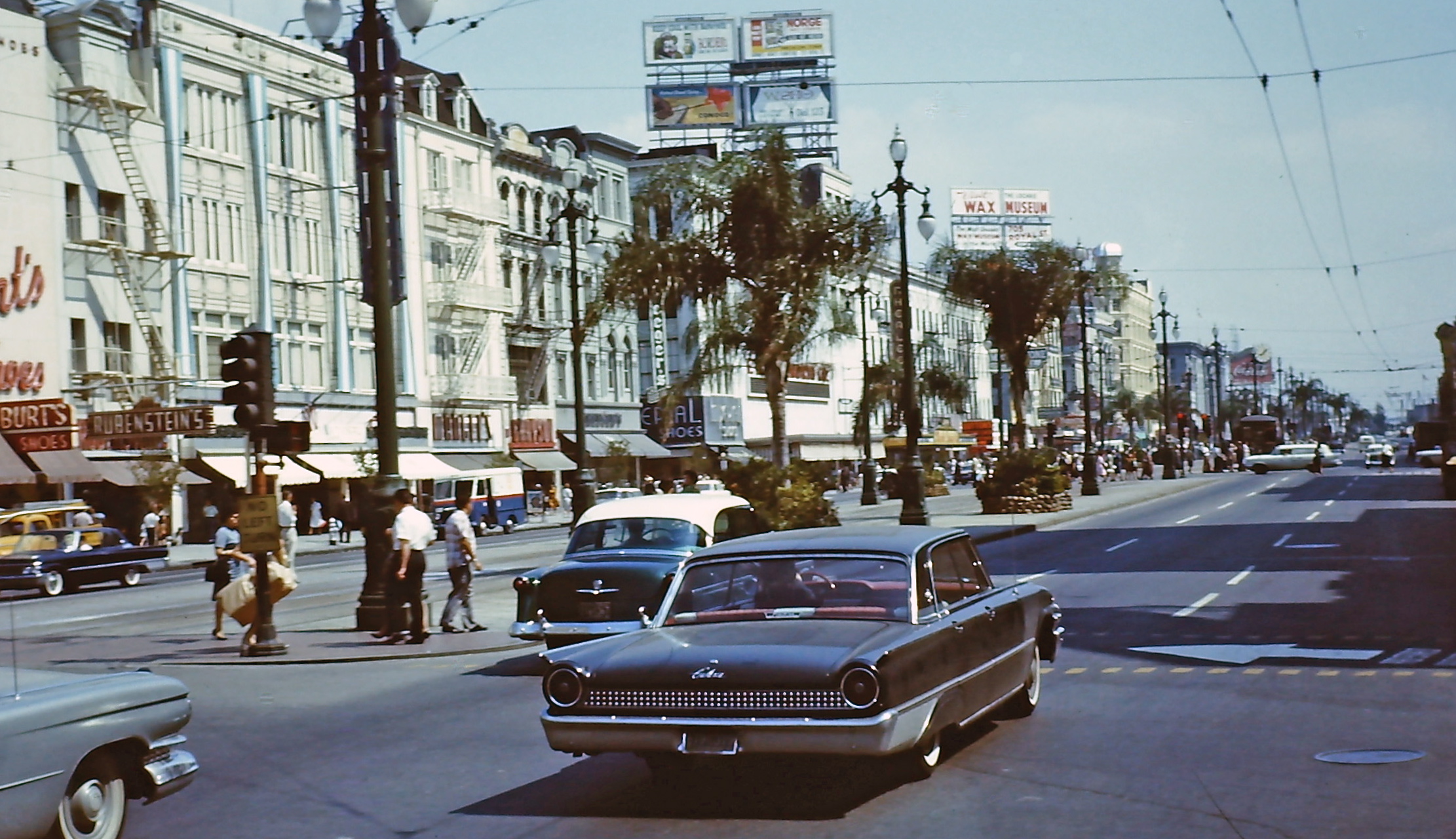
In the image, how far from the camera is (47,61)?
4719 cm

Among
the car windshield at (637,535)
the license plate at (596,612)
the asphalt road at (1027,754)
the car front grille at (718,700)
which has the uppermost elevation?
the car windshield at (637,535)

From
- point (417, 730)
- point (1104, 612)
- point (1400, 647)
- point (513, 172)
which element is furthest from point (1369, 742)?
point (513, 172)

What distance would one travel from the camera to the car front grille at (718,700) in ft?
25.4

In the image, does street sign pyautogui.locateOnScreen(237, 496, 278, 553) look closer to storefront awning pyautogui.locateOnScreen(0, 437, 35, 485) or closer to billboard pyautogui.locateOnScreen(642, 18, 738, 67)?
storefront awning pyautogui.locateOnScreen(0, 437, 35, 485)

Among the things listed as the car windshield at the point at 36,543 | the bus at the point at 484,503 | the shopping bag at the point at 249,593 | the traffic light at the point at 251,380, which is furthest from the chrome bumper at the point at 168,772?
the bus at the point at 484,503

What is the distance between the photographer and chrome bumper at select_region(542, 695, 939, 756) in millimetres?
7668

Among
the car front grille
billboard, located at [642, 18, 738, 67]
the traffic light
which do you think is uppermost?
Answer: billboard, located at [642, 18, 738, 67]

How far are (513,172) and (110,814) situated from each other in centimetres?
6627

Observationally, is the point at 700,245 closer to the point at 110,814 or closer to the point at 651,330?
the point at 110,814

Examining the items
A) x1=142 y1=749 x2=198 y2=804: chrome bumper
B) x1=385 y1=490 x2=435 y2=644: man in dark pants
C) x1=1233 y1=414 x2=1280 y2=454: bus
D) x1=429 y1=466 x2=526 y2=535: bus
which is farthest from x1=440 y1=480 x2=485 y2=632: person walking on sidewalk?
x1=1233 y1=414 x2=1280 y2=454: bus

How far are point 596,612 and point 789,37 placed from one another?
289ft

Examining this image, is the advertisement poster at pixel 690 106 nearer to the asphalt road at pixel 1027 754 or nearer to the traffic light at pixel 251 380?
the asphalt road at pixel 1027 754

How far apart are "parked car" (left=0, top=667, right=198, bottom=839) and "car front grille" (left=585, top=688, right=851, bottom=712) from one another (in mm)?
1997

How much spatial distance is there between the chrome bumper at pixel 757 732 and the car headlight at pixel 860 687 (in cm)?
8
